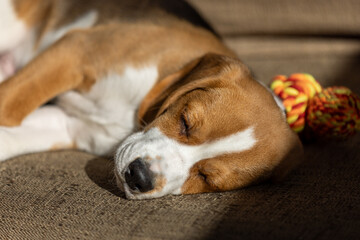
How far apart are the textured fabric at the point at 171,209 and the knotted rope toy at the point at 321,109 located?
245 millimetres

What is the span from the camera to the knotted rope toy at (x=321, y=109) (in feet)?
8.45

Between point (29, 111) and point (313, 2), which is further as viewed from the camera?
point (313, 2)

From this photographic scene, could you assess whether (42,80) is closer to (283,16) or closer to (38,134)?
(38,134)

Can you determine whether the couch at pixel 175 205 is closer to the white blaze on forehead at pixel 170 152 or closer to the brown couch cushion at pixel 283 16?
the white blaze on forehead at pixel 170 152

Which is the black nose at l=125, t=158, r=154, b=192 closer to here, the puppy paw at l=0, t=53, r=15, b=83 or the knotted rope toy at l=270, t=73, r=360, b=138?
the knotted rope toy at l=270, t=73, r=360, b=138

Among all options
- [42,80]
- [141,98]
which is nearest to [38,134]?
[42,80]

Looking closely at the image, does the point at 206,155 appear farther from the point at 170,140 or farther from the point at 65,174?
the point at 65,174

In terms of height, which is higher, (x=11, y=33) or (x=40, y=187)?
(x=11, y=33)

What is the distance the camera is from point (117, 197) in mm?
2154

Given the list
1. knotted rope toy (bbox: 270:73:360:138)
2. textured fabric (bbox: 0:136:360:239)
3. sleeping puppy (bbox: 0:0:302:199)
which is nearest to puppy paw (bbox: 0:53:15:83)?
sleeping puppy (bbox: 0:0:302:199)

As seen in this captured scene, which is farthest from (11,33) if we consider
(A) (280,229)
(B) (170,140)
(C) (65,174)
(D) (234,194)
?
(A) (280,229)

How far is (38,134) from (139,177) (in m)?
1.00

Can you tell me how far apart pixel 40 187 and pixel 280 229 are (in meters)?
1.05

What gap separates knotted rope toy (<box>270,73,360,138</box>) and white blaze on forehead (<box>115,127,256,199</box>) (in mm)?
474
